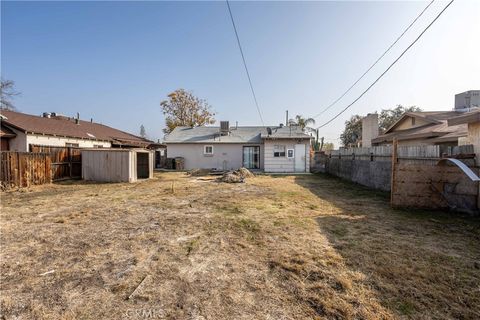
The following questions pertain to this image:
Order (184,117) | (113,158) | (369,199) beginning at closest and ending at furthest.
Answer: (369,199) → (113,158) → (184,117)

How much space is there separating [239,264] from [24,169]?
36.2ft

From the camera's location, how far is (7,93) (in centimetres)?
2419

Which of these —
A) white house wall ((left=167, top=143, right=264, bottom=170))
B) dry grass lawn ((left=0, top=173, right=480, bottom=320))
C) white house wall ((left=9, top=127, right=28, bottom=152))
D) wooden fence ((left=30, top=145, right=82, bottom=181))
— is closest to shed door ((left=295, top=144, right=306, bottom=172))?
white house wall ((left=167, top=143, right=264, bottom=170))

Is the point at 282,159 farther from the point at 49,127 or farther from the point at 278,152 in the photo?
the point at 49,127

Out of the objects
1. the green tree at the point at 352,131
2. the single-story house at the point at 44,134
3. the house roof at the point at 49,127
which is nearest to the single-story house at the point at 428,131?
the green tree at the point at 352,131

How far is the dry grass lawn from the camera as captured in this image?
7.45 ft

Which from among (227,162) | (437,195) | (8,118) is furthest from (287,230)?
(8,118)

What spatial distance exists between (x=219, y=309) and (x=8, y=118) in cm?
1720

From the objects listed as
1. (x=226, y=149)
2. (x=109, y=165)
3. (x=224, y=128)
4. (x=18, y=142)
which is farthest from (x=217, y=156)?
(x=18, y=142)

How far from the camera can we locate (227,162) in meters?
19.4

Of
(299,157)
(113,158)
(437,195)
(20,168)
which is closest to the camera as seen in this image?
(437,195)

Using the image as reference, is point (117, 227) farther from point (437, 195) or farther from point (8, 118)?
point (8, 118)

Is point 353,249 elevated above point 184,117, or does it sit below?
below

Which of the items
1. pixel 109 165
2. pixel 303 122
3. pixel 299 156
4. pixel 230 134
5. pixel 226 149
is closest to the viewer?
pixel 109 165
